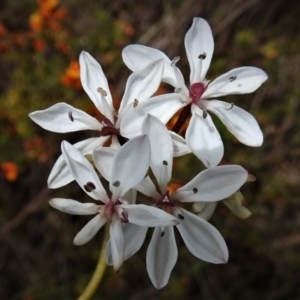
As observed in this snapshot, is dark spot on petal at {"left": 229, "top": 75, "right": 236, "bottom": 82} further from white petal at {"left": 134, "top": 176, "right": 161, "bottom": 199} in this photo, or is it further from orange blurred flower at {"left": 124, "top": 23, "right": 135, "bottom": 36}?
orange blurred flower at {"left": 124, "top": 23, "right": 135, "bottom": 36}

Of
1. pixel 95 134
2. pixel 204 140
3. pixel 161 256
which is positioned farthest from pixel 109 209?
pixel 95 134

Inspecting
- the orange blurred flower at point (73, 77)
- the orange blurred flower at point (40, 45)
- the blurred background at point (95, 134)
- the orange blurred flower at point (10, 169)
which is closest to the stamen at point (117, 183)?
the orange blurred flower at point (73, 77)

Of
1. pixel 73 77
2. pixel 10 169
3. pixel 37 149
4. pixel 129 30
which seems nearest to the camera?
pixel 73 77

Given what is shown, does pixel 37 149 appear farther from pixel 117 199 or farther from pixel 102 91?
pixel 117 199

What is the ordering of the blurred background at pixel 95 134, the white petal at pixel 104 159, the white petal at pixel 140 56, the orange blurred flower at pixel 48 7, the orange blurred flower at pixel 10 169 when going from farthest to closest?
1. the orange blurred flower at pixel 48 7
2. the blurred background at pixel 95 134
3. the orange blurred flower at pixel 10 169
4. the white petal at pixel 140 56
5. the white petal at pixel 104 159

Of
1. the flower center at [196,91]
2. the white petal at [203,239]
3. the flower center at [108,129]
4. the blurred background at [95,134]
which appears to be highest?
the flower center at [108,129]

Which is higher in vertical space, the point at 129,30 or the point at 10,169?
the point at 129,30

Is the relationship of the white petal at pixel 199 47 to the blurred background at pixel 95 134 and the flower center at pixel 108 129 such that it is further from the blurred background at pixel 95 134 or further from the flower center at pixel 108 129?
the blurred background at pixel 95 134
